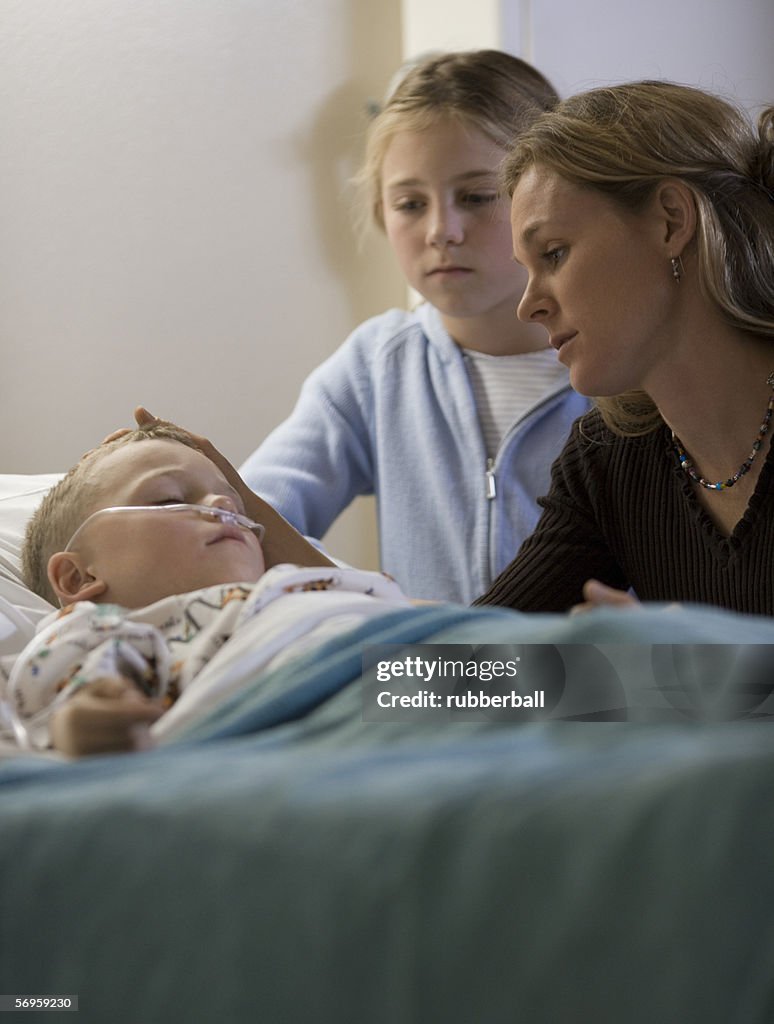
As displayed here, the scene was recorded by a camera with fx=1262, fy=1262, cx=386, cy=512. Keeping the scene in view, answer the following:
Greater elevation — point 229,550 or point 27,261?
point 27,261

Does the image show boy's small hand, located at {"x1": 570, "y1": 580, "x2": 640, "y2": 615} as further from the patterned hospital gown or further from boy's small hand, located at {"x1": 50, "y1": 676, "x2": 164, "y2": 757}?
boy's small hand, located at {"x1": 50, "y1": 676, "x2": 164, "y2": 757}

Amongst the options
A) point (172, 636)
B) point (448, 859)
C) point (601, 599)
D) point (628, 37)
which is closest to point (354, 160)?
point (628, 37)

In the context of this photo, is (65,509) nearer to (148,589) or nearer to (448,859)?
(148,589)

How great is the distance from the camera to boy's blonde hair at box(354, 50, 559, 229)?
70.0 inches

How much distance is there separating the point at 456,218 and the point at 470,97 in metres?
0.17

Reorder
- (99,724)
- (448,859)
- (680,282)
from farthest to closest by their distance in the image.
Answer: (680,282) → (99,724) → (448,859)

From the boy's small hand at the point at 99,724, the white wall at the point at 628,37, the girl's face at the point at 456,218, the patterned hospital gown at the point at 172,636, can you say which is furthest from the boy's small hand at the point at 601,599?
the white wall at the point at 628,37

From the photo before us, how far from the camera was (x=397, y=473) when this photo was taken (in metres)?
1.86

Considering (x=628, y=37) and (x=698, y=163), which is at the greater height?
(x=628, y=37)

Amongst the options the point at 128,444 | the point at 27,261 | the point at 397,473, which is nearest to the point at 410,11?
the point at 27,261

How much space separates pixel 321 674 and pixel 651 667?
211mm

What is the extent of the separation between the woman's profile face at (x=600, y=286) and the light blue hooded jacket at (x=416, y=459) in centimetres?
45

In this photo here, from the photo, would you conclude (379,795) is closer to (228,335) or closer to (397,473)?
(397,473)

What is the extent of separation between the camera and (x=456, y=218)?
5.89ft
